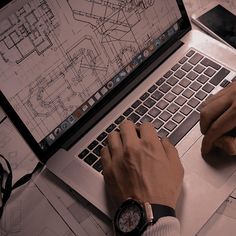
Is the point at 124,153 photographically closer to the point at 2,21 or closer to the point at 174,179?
the point at 174,179

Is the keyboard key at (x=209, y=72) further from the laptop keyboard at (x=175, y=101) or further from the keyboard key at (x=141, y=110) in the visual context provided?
the keyboard key at (x=141, y=110)

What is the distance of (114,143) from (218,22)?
40 centimetres

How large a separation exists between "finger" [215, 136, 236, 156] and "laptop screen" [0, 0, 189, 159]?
0.24 metres

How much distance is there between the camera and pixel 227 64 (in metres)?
0.85

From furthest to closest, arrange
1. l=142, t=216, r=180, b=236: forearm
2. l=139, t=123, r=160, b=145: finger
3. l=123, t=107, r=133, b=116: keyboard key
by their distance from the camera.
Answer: l=123, t=107, r=133, b=116: keyboard key, l=139, t=123, r=160, b=145: finger, l=142, t=216, r=180, b=236: forearm

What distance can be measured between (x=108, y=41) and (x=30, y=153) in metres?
0.27

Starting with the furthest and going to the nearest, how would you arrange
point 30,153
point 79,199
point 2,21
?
point 30,153 → point 79,199 → point 2,21

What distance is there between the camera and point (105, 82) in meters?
0.83

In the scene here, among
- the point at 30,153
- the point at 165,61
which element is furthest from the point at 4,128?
the point at 165,61

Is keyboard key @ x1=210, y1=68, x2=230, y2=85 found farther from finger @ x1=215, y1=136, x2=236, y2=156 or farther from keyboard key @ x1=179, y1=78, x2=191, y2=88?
finger @ x1=215, y1=136, x2=236, y2=156

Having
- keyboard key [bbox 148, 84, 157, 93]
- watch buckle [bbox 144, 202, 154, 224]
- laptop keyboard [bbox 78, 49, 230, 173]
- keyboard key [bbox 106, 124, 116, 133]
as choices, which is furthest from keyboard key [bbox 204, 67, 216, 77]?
watch buckle [bbox 144, 202, 154, 224]

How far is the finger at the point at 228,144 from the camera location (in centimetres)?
69

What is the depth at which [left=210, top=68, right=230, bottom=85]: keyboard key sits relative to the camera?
0.83 meters

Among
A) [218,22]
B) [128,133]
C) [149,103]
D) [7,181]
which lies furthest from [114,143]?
[218,22]
